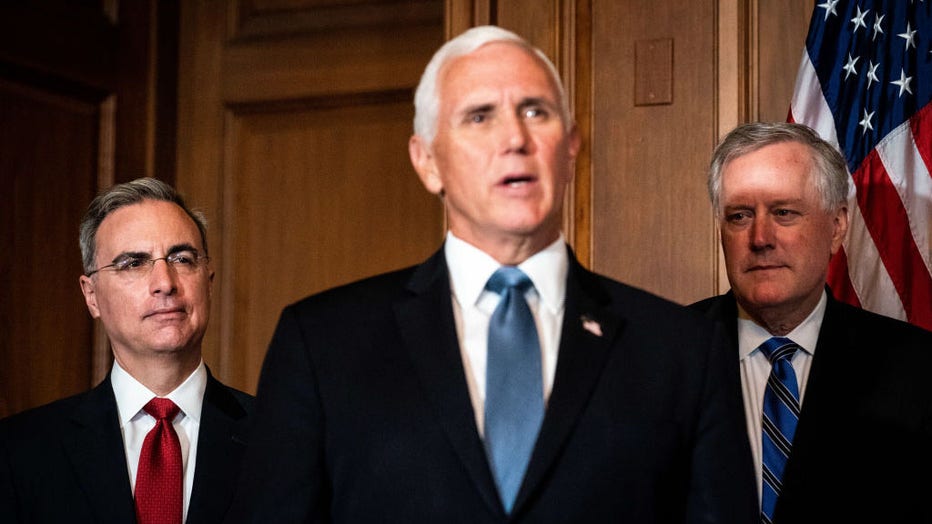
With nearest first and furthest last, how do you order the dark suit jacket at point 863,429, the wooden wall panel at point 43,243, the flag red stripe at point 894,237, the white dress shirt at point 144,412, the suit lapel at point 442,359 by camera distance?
1. the suit lapel at point 442,359
2. the dark suit jacket at point 863,429
3. the white dress shirt at point 144,412
4. the flag red stripe at point 894,237
5. the wooden wall panel at point 43,243

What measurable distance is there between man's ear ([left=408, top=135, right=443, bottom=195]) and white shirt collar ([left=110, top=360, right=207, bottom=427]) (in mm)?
953

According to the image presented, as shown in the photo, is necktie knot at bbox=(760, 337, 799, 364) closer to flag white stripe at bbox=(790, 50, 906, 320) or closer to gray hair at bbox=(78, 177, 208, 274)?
flag white stripe at bbox=(790, 50, 906, 320)

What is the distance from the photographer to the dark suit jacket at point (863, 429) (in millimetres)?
2266

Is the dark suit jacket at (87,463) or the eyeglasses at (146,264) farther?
the eyeglasses at (146,264)

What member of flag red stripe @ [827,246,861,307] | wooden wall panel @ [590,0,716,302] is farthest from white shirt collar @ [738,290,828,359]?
wooden wall panel @ [590,0,716,302]

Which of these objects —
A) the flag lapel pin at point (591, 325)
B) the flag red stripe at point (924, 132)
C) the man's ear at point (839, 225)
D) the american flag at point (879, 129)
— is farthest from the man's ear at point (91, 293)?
the flag red stripe at point (924, 132)

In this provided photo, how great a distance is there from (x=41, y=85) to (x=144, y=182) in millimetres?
1214

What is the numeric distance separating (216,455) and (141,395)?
0.21 m

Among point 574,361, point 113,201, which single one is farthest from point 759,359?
point 113,201

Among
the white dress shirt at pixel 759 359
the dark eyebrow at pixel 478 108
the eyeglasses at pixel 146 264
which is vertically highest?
the dark eyebrow at pixel 478 108

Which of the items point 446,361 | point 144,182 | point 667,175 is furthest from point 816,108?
point 446,361

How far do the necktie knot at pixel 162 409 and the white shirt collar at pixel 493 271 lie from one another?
0.98 m

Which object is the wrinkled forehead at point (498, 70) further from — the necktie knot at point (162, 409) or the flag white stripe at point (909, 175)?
the flag white stripe at point (909, 175)

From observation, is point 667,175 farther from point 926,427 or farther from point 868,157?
point 926,427
